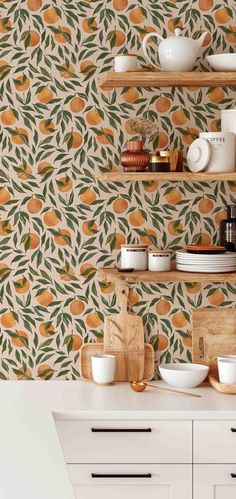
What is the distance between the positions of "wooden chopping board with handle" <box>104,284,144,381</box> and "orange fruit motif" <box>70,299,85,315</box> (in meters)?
0.12

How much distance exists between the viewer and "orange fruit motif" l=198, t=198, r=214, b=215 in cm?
384

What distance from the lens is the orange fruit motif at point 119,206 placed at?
12.6 ft

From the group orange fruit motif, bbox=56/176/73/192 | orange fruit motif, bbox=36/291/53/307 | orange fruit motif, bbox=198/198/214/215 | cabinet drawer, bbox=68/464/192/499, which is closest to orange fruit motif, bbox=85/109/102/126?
orange fruit motif, bbox=56/176/73/192

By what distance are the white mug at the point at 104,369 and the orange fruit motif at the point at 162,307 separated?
0.31 meters

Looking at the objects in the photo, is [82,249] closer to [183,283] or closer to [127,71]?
[183,283]

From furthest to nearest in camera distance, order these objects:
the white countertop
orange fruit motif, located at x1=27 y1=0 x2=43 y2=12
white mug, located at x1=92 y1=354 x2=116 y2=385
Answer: orange fruit motif, located at x1=27 y1=0 x2=43 y2=12, white mug, located at x1=92 y1=354 x2=116 y2=385, the white countertop

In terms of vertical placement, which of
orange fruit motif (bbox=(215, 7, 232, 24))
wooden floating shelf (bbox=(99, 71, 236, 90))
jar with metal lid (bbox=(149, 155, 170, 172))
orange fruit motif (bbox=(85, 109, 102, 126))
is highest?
orange fruit motif (bbox=(215, 7, 232, 24))

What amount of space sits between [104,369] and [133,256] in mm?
512

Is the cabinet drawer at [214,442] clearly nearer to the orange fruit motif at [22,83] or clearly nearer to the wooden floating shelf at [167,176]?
the wooden floating shelf at [167,176]

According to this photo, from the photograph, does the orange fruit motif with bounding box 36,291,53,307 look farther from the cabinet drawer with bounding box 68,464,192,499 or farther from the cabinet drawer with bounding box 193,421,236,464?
the cabinet drawer with bounding box 193,421,236,464

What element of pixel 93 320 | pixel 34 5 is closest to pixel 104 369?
pixel 93 320

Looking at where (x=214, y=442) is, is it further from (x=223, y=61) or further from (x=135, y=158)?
(x=223, y=61)

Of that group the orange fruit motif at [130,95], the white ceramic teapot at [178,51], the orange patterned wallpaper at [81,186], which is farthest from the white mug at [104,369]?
the white ceramic teapot at [178,51]

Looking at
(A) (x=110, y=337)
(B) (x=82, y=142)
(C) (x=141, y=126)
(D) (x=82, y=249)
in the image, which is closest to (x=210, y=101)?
(C) (x=141, y=126)
